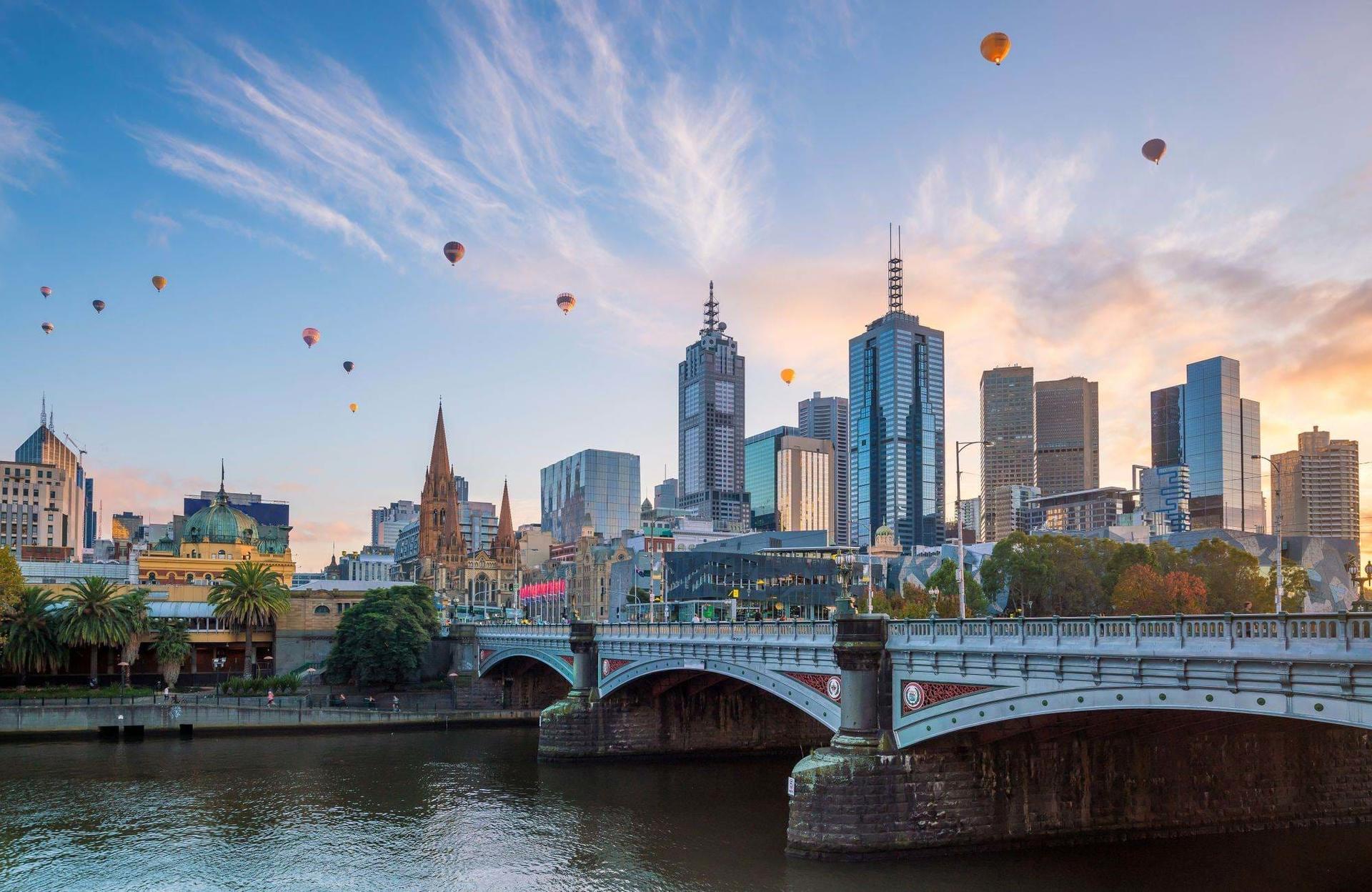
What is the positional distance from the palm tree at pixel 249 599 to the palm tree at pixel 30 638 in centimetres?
1491

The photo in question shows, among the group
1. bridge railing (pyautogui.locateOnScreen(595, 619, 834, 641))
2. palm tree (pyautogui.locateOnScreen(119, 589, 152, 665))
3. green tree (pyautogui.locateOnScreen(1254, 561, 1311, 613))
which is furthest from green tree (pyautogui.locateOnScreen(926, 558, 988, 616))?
palm tree (pyautogui.locateOnScreen(119, 589, 152, 665))

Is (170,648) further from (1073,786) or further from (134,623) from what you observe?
(1073,786)

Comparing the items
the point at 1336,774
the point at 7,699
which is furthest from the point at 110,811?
the point at 1336,774

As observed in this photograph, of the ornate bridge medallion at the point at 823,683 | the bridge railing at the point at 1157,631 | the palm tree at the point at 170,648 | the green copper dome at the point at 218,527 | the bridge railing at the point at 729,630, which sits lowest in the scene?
the palm tree at the point at 170,648

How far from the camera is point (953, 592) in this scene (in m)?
129

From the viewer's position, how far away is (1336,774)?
49.6 m

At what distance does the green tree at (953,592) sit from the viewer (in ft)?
397

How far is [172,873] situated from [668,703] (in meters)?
35.6

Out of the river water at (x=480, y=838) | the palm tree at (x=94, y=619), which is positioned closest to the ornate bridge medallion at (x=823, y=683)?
the river water at (x=480, y=838)

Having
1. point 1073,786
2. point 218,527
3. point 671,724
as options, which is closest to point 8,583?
point 671,724

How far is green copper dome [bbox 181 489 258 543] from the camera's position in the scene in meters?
160

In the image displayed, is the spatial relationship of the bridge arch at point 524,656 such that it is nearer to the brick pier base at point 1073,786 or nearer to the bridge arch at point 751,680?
the bridge arch at point 751,680

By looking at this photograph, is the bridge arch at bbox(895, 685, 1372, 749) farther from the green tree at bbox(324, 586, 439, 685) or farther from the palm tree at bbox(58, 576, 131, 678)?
the palm tree at bbox(58, 576, 131, 678)

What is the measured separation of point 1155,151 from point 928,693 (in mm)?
30770
